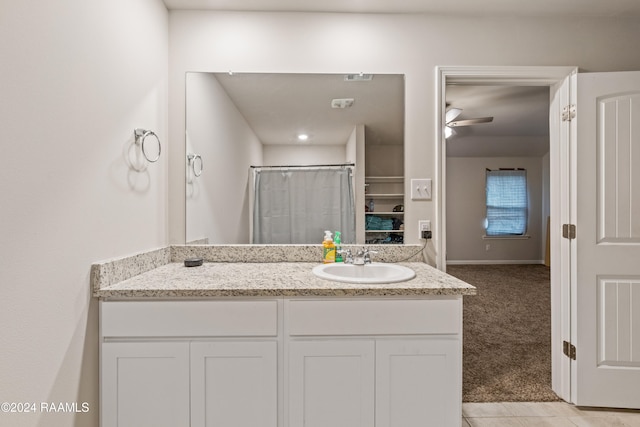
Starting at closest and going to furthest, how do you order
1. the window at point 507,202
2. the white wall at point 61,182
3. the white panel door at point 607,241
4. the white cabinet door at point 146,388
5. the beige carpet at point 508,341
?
1. the white wall at point 61,182
2. the white cabinet door at point 146,388
3. the white panel door at point 607,241
4. the beige carpet at point 508,341
5. the window at point 507,202

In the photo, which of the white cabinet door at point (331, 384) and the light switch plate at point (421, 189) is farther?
the light switch plate at point (421, 189)

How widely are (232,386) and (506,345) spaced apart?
2.53 meters

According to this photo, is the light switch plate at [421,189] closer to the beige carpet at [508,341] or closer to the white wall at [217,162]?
the white wall at [217,162]

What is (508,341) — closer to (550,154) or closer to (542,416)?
(542,416)

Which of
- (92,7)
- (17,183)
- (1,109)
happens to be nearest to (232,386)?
(17,183)

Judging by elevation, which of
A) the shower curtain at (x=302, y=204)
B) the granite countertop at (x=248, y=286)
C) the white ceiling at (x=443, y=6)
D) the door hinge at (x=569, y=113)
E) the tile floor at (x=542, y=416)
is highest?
the white ceiling at (x=443, y=6)

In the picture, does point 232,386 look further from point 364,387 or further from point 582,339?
point 582,339

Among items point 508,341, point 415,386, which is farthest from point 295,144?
point 508,341

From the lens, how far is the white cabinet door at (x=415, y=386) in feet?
4.28

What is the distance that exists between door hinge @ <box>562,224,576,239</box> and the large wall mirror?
38.9 inches

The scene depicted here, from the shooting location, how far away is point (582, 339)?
1.82m

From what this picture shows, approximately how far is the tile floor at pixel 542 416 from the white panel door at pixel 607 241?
2.4 inches

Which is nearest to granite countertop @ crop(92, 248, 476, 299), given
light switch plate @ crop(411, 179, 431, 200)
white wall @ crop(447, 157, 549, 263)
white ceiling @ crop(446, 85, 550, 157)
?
light switch plate @ crop(411, 179, 431, 200)

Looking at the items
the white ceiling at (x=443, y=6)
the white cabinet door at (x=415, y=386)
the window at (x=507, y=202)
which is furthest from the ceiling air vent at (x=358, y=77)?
the window at (x=507, y=202)
